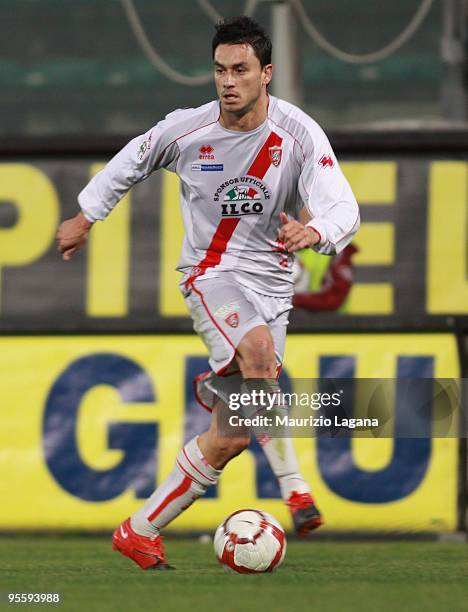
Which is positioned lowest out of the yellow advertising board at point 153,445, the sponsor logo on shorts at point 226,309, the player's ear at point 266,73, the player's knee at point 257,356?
the yellow advertising board at point 153,445

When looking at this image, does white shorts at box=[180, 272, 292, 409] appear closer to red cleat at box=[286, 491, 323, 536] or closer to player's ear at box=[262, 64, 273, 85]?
red cleat at box=[286, 491, 323, 536]

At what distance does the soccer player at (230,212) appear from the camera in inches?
210

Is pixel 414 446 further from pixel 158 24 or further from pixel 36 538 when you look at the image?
pixel 158 24

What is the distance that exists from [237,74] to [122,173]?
23.2 inches

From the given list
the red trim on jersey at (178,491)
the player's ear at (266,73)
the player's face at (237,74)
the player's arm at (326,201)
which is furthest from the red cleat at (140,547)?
the player's ear at (266,73)

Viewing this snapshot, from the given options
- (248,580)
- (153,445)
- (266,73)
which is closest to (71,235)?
(266,73)

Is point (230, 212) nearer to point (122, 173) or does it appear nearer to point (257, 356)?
point (122, 173)

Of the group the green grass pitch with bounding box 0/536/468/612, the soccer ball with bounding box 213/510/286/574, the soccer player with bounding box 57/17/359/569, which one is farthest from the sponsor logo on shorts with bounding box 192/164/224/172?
the green grass pitch with bounding box 0/536/468/612

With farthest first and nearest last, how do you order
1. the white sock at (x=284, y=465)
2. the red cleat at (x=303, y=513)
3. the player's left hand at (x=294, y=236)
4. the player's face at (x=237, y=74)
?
the player's face at (x=237, y=74) → the white sock at (x=284, y=465) → the red cleat at (x=303, y=513) → the player's left hand at (x=294, y=236)

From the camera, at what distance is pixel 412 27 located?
26.3 feet

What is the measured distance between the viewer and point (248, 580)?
16.4 feet

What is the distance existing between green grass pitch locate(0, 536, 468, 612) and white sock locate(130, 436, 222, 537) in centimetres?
18

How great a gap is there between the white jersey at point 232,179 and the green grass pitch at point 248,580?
1118 mm

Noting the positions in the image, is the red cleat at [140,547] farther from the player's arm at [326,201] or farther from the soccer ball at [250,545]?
the player's arm at [326,201]
